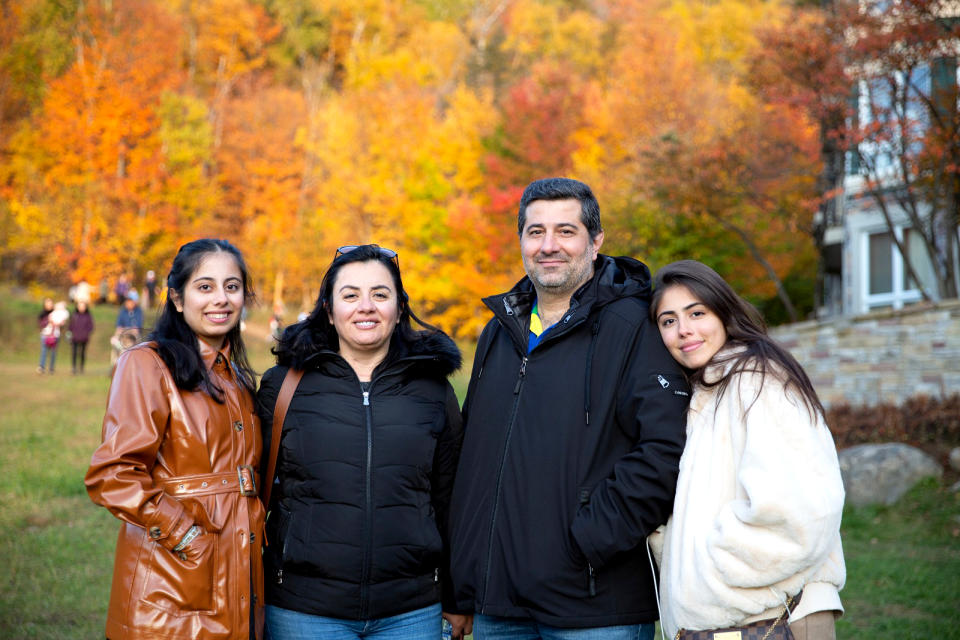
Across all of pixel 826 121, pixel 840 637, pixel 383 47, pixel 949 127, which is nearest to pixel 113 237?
pixel 383 47

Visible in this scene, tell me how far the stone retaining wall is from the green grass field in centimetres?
308

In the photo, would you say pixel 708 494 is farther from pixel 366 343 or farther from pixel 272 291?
pixel 272 291

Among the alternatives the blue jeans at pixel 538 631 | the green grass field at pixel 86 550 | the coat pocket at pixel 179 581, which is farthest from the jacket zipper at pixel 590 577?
the green grass field at pixel 86 550

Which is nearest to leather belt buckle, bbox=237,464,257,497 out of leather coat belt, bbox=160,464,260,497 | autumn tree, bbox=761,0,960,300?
leather coat belt, bbox=160,464,260,497

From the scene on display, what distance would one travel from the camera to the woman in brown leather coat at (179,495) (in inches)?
119

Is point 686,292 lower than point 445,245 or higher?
lower

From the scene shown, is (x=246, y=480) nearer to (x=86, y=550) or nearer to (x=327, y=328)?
(x=327, y=328)

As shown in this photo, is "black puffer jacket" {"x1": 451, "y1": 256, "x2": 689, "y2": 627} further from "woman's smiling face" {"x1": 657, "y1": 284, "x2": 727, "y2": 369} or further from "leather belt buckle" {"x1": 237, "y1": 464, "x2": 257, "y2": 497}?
"leather belt buckle" {"x1": 237, "y1": 464, "x2": 257, "y2": 497}

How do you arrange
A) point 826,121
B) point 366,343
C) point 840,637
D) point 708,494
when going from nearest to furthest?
point 708,494 < point 366,343 < point 840,637 < point 826,121

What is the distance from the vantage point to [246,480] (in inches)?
129

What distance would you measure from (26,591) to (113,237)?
93.9 ft

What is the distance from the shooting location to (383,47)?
45781mm

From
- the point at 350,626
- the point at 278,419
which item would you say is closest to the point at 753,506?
the point at 350,626

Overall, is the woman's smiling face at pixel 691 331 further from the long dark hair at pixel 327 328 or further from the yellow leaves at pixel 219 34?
the yellow leaves at pixel 219 34
